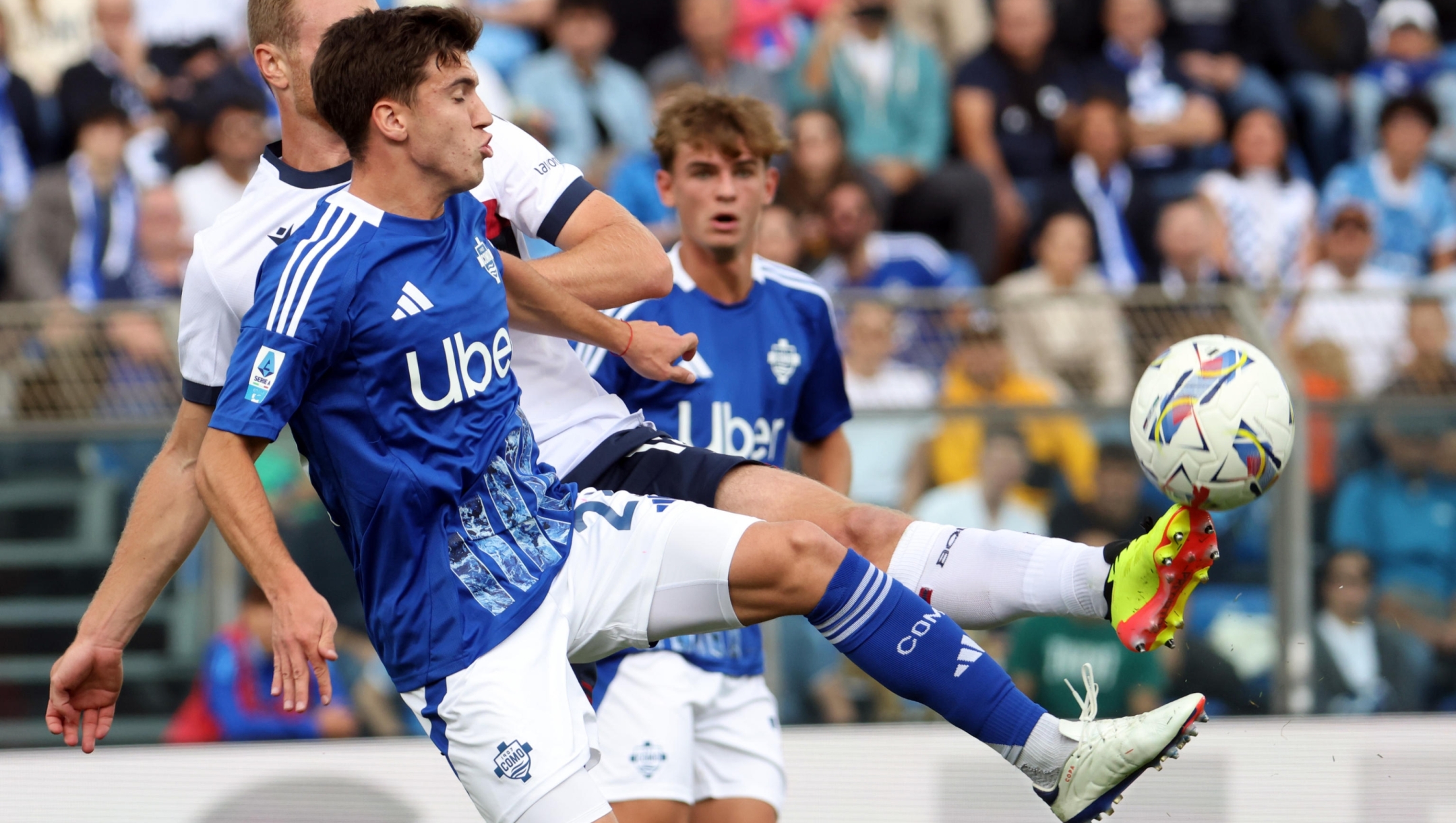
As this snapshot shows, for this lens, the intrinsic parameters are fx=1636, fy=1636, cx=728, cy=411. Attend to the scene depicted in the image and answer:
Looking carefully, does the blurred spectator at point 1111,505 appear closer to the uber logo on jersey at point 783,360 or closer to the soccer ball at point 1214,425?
the uber logo on jersey at point 783,360

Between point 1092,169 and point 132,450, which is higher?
point 1092,169

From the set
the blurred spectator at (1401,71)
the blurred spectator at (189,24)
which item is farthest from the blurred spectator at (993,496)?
the blurred spectator at (189,24)

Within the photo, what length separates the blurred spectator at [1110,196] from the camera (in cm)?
939

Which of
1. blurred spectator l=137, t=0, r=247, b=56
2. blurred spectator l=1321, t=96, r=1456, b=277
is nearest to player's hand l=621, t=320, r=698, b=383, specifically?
blurred spectator l=1321, t=96, r=1456, b=277

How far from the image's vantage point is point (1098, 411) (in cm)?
701

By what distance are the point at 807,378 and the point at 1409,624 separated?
3.15 meters

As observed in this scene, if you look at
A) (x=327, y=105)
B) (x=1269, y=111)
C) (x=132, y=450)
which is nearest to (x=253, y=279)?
(x=327, y=105)

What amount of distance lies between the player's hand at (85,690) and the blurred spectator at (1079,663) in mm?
3813

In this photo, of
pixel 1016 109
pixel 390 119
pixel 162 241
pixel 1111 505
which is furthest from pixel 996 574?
pixel 1016 109

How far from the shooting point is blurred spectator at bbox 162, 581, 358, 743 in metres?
6.84

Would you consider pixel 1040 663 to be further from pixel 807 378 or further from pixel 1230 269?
pixel 1230 269

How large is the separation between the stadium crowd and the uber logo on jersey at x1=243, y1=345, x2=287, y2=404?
3688 millimetres

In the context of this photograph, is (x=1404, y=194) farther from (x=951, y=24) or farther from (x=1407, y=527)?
(x=1407, y=527)

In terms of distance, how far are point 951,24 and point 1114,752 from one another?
771 cm
